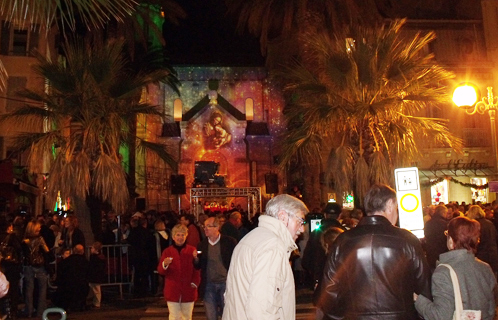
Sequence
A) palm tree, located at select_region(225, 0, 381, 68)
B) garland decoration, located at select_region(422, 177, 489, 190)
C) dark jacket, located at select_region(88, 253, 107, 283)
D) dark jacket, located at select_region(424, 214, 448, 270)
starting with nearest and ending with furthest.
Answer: dark jacket, located at select_region(424, 214, 448, 270)
dark jacket, located at select_region(88, 253, 107, 283)
palm tree, located at select_region(225, 0, 381, 68)
garland decoration, located at select_region(422, 177, 489, 190)

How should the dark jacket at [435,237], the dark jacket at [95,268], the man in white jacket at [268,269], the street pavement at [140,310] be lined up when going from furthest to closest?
the dark jacket at [95,268] → the street pavement at [140,310] → the dark jacket at [435,237] → the man in white jacket at [268,269]

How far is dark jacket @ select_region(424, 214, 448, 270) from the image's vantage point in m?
10.8

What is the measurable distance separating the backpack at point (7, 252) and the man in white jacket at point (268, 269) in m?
7.86

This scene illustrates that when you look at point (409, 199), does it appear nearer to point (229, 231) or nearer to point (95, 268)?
point (229, 231)

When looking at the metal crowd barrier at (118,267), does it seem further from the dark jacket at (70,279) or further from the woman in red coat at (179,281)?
the woman in red coat at (179,281)

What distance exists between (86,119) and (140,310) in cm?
478

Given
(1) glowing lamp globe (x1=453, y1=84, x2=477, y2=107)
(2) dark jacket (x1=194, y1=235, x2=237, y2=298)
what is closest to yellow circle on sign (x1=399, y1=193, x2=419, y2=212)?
(2) dark jacket (x1=194, y1=235, x2=237, y2=298)

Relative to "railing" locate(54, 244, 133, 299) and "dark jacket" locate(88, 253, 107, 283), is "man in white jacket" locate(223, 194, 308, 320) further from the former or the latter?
"railing" locate(54, 244, 133, 299)

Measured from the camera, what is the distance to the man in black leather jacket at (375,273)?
421 cm

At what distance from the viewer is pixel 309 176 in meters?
20.6

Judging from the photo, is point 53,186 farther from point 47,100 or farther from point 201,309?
point 201,309

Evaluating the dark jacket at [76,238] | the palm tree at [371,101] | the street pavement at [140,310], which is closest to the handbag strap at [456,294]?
the street pavement at [140,310]

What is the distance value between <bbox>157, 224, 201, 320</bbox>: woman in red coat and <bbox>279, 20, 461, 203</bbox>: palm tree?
6.21m

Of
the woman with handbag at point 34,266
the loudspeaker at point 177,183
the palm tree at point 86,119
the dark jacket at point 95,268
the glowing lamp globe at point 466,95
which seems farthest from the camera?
the loudspeaker at point 177,183
